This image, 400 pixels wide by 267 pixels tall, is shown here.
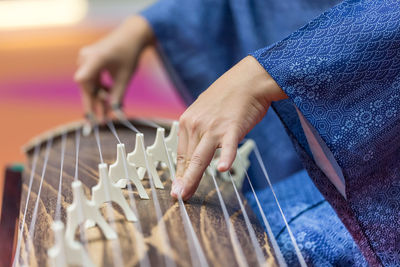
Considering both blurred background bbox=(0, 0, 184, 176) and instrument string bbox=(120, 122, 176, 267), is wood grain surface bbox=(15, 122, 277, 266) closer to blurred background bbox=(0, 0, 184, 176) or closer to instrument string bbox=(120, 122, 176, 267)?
instrument string bbox=(120, 122, 176, 267)

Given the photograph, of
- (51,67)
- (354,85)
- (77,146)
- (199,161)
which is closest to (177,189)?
(199,161)

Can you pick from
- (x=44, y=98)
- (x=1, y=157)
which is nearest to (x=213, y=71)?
(x=1, y=157)

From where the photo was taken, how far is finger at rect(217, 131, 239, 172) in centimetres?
71

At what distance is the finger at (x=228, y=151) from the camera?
2.34 ft

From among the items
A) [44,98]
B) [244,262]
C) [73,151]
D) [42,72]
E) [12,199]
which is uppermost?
[42,72]

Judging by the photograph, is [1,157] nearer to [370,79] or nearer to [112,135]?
[112,135]

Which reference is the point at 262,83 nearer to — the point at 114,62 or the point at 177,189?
the point at 177,189

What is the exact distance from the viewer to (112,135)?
1218 millimetres

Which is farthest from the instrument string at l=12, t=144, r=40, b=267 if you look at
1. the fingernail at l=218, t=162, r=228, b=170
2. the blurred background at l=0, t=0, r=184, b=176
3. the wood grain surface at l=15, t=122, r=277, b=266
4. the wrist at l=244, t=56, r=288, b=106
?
the blurred background at l=0, t=0, r=184, b=176

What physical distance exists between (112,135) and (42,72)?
2711mm

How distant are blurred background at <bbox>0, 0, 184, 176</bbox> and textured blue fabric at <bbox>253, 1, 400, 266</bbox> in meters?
2.18

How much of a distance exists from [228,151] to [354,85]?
212 millimetres

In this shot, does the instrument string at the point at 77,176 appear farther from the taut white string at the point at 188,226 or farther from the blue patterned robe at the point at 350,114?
the blue patterned robe at the point at 350,114

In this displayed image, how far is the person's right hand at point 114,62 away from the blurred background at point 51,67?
135cm
